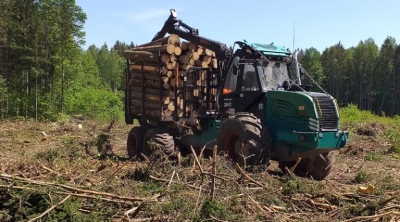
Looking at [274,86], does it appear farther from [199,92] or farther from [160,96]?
[160,96]

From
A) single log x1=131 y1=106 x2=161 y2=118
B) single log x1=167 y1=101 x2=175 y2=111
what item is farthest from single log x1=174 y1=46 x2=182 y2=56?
single log x1=131 y1=106 x2=161 y2=118

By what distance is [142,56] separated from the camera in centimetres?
1235

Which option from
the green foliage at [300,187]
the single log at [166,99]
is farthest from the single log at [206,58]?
the green foliage at [300,187]

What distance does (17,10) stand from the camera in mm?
33188

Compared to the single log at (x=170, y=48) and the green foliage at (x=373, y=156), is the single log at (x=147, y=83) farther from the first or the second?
the green foliage at (x=373, y=156)

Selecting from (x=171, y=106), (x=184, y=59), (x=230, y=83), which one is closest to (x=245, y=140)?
(x=230, y=83)

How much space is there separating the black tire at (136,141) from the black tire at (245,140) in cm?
340

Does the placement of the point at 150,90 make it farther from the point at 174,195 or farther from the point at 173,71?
the point at 174,195

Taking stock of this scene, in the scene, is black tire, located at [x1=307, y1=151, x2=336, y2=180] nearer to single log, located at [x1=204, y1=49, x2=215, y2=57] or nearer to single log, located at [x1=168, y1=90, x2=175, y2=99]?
single log, located at [x1=168, y1=90, x2=175, y2=99]

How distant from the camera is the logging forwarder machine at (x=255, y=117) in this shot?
8789 mm

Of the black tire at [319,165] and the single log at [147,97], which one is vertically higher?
the single log at [147,97]

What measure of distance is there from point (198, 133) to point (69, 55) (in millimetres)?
28178

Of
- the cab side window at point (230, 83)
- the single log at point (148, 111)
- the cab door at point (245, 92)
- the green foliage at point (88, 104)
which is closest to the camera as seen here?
the cab door at point (245, 92)

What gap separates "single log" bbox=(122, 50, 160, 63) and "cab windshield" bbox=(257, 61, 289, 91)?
115 inches
